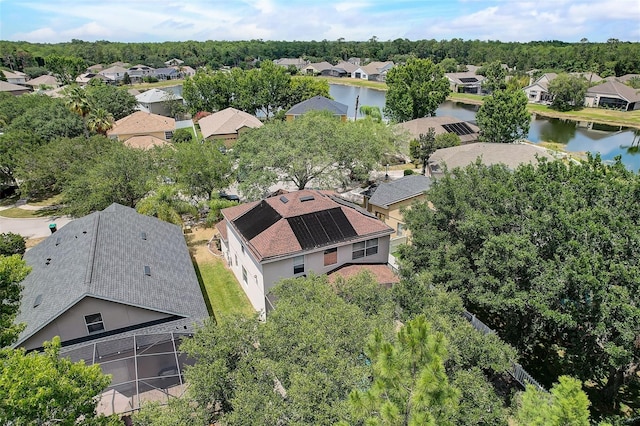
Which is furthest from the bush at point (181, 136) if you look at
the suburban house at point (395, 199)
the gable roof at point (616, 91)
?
the gable roof at point (616, 91)

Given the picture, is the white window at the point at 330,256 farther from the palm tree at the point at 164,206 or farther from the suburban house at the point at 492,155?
the suburban house at the point at 492,155

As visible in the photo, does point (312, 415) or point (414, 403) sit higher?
point (414, 403)

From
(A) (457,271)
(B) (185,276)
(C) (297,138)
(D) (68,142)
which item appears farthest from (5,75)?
(A) (457,271)

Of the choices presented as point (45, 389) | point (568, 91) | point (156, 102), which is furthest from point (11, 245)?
point (568, 91)

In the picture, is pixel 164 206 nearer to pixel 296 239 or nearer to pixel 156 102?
pixel 296 239

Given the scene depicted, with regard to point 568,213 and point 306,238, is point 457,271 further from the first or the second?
point 306,238

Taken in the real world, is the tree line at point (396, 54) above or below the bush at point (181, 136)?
above
